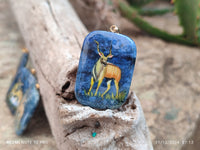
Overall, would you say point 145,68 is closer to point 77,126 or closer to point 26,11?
point 26,11

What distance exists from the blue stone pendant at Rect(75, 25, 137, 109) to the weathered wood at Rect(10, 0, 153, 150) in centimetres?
6

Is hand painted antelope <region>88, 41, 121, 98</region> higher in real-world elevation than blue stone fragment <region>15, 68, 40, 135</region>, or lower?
higher

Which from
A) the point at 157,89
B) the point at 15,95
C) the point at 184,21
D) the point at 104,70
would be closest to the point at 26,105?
the point at 15,95

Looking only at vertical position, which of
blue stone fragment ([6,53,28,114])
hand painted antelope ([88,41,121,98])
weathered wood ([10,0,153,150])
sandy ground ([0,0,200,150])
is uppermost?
hand painted antelope ([88,41,121,98])

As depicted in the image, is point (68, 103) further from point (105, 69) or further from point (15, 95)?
point (15, 95)

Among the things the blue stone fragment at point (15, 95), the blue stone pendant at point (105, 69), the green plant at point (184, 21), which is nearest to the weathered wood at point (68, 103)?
the blue stone pendant at point (105, 69)

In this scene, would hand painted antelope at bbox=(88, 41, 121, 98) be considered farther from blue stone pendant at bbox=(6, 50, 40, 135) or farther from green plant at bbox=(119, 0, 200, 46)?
green plant at bbox=(119, 0, 200, 46)

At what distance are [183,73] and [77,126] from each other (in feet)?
4.78

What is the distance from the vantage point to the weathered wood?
1.00 m

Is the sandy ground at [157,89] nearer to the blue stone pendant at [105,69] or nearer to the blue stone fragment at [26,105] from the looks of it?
the blue stone fragment at [26,105]

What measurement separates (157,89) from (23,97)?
1053 mm

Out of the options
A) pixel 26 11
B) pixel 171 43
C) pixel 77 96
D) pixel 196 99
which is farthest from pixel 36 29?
pixel 171 43

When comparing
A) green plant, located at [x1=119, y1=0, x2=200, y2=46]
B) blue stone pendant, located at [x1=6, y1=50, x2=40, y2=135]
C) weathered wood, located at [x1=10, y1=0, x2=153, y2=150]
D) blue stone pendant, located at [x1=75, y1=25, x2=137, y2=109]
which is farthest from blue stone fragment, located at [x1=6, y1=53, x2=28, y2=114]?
green plant, located at [x1=119, y1=0, x2=200, y2=46]

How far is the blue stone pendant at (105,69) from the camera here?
1.07 m
